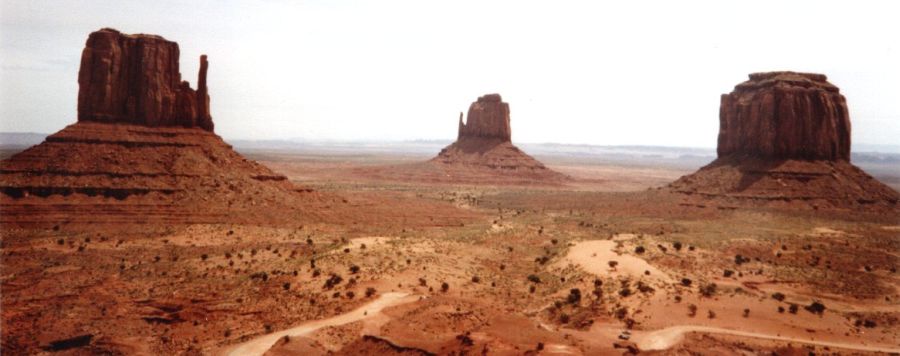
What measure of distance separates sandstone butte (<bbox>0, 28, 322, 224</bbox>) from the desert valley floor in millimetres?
2337

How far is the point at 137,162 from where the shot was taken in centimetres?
4416

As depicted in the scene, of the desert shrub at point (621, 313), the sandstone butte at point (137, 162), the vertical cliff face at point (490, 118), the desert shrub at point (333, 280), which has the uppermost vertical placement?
the vertical cliff face at point (490, 118)

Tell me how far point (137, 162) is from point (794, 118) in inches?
2680

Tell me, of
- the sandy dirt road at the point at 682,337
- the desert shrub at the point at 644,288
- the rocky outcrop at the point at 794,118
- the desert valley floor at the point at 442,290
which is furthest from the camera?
the rocky outcrop at the point at 794,118

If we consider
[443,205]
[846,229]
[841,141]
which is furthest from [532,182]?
[846,229]

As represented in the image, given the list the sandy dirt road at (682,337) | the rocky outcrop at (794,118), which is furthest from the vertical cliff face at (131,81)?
the rocky outcrop at (794,118)

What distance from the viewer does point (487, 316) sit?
22.9m

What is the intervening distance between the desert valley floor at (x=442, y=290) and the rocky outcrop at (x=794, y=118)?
66.0ft

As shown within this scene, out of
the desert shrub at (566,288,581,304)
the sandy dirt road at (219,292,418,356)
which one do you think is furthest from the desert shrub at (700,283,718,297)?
the sandy dirt road at (219,292,418,356)

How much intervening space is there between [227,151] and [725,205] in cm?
5214

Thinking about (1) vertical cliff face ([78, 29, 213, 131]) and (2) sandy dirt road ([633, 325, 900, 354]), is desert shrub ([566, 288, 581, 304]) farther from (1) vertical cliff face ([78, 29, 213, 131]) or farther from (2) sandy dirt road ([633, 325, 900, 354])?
(1) vertical cliff face ([78, 29, 213, 131])

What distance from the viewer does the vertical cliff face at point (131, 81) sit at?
149 ft

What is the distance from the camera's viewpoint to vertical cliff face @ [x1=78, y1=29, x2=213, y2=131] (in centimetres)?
4528

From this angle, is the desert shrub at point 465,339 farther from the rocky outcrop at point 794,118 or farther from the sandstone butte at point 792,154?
the rocky outcrop at point 794,118
